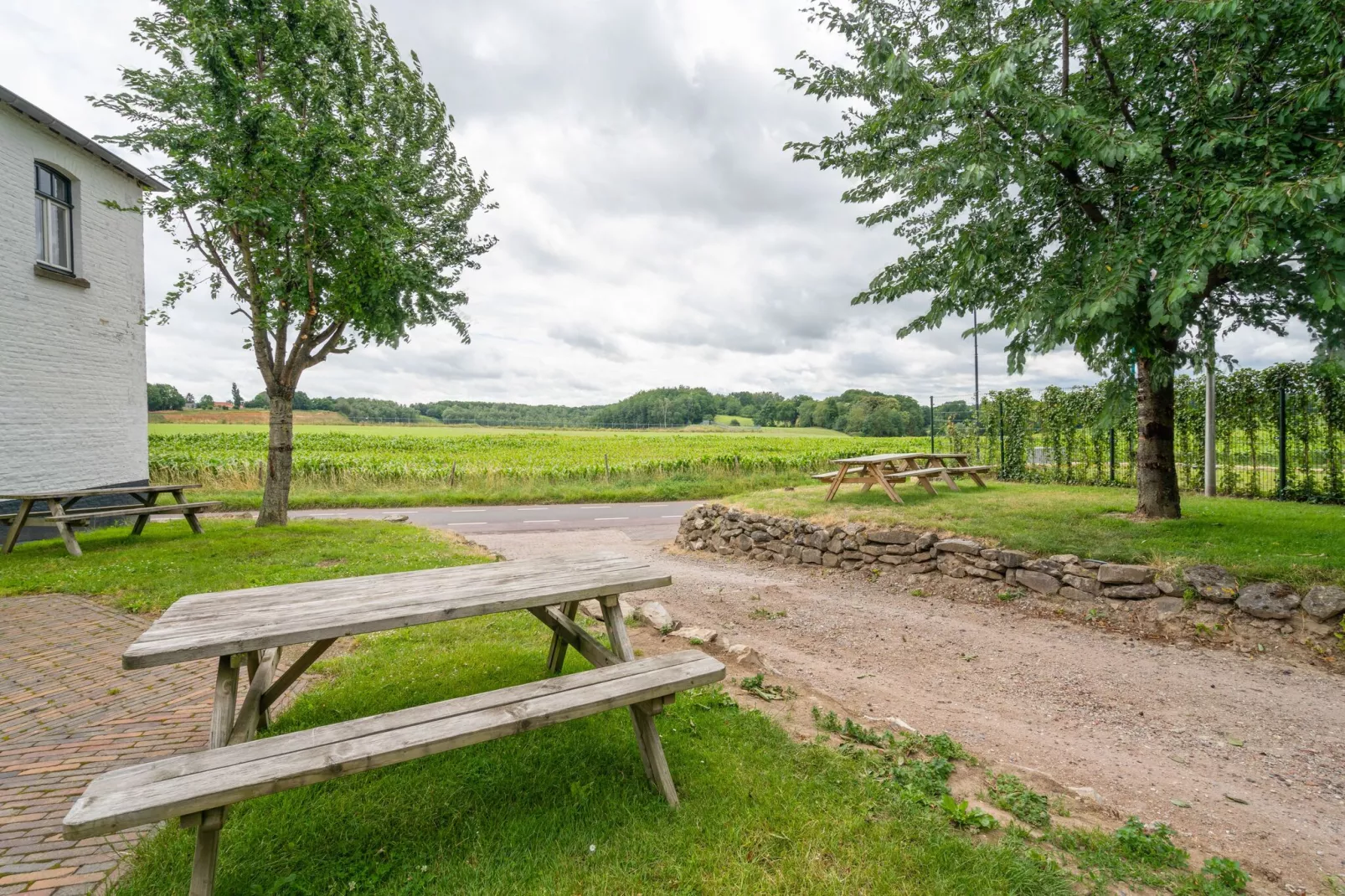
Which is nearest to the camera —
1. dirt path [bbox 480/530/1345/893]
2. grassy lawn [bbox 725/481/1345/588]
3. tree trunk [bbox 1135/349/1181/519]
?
dirt path [bbox 480/530/1345/893]

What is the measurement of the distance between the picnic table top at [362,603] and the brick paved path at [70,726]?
664mm

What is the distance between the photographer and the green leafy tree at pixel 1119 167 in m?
4.52

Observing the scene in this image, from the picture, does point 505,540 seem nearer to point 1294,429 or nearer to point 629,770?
point 629,770

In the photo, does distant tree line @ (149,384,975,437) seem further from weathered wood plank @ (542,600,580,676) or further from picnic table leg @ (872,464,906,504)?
weathered wood plank @ (542,600,580,676)

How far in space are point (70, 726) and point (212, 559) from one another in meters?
4.90

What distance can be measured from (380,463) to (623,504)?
30.9ft

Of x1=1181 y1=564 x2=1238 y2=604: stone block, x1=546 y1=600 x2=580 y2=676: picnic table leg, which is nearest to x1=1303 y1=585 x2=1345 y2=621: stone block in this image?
x1=1181 y1=564 x2=1238 y2=604: stone block

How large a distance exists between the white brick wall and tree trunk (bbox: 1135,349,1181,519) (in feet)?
54.8

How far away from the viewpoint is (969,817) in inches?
92.8

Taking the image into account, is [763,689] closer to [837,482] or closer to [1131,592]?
[1131,592]

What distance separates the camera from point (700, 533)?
34.9 ft

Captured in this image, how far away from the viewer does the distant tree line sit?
171 ft

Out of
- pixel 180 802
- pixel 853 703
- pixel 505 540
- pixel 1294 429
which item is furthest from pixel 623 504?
pixel 180 802

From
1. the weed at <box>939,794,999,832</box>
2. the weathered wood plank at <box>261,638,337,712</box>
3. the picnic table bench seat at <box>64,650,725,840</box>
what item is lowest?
the weed at <box>939,794,999,832</box>
